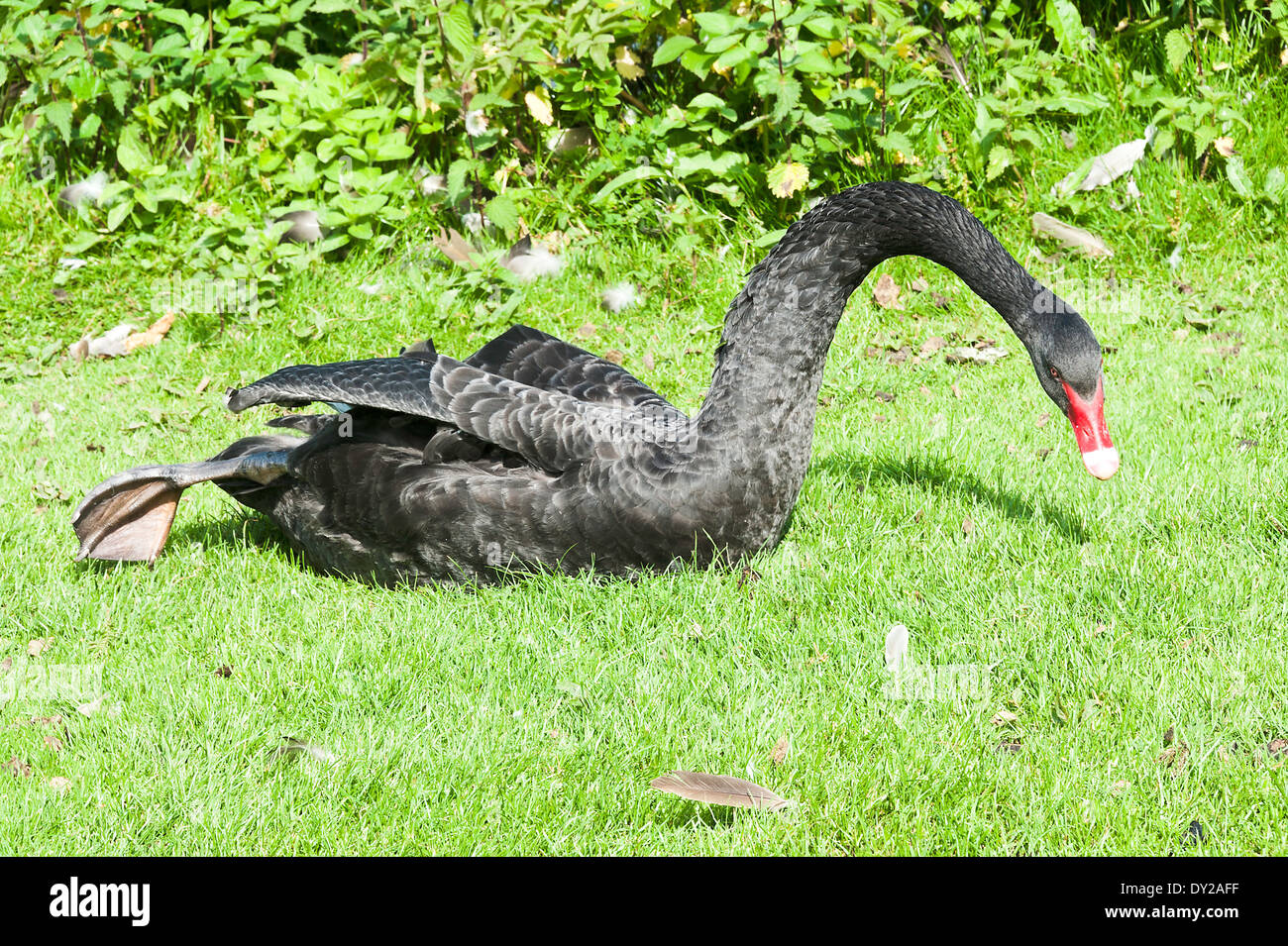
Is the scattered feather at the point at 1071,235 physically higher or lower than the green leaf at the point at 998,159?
lower

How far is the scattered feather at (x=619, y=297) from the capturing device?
20.2ft

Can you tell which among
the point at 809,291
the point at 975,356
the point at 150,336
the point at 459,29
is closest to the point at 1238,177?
the point at 975,356

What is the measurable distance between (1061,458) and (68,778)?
349cm

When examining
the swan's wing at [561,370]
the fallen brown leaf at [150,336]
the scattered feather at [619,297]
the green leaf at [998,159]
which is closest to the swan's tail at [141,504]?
the swan's wing at [561,370]

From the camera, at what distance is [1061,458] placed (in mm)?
4496

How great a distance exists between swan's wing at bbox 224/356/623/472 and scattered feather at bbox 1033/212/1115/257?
334cm

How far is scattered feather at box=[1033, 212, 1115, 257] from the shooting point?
19.8 ft

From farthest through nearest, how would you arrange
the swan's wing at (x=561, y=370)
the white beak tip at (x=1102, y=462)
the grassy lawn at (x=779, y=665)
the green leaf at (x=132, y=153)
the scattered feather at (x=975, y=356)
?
the green leaf at (x=132, y=153) → the scattered feather at (x=975, y=356) → the swan's wing at (x=561, y=370) → the white beak tip at (x=1102, y=462) → the grassy lawn at (x=779, y=665)

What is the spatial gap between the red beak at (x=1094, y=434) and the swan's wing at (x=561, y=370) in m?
1.27

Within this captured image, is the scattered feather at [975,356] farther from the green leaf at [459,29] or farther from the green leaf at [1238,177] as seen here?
the green leaf at [459,29]

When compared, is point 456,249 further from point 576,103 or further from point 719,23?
point 719,23

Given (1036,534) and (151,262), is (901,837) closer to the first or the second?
(1036,534)

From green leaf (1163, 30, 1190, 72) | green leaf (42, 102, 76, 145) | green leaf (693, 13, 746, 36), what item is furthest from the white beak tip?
green leaf (42, 102, 76, 145)

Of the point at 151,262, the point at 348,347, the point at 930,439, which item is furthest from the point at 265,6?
the point at 930,439
